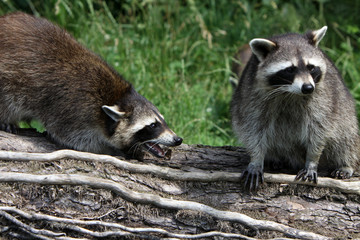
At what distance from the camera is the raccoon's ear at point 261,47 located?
13.7ft

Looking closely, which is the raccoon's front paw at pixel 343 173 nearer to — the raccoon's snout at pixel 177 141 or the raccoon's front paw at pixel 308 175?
the raccoon's front paw at pixel 308 175

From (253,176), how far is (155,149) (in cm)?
97

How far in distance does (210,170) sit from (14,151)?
5.35ft

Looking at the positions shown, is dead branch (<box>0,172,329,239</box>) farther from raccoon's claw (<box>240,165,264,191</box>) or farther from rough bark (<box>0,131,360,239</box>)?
raccoon's claw (<box>240,165,264,191</box>)

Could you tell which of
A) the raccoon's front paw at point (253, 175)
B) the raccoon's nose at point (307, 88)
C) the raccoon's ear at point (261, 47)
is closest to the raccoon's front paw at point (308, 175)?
the raccoon's front paw at point (253, 175)

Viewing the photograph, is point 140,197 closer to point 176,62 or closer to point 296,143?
point 296,143

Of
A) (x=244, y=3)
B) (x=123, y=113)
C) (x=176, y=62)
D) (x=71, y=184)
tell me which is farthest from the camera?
(x=244, y=3)

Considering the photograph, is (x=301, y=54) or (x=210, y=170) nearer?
(x=301, y=54)

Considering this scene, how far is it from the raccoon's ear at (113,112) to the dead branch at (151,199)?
811mm

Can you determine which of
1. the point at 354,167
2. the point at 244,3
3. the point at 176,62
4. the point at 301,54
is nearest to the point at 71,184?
the point at 301,54

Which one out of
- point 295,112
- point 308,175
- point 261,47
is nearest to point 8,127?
point 261,47

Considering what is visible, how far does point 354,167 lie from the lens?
15.0 feet

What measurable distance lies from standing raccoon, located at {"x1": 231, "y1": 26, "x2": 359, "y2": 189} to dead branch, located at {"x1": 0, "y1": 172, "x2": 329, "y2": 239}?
38 centimetres

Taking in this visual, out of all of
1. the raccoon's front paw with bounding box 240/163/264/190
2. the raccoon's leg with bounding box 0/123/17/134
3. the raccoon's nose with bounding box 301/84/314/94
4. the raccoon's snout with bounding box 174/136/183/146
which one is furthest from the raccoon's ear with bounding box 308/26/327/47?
the raccoon's leg with bounding box 0/123/17/134
